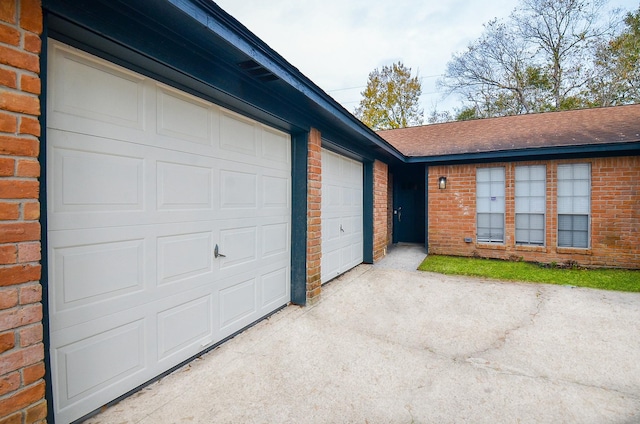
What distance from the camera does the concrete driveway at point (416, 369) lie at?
216 cm

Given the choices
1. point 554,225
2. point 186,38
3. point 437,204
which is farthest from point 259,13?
point 554,225

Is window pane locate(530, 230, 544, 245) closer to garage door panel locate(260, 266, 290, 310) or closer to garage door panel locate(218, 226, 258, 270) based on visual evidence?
garage door panel locate(260, 266, 290, 310)

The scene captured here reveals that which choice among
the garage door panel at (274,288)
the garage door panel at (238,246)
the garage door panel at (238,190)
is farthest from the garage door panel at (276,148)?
the garage door panel at (274,288)

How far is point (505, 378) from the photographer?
2.59 meters

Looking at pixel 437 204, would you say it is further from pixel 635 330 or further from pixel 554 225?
pixel 635 330

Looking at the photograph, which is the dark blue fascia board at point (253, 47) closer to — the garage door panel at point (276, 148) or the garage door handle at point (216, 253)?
the garage door panel at point (276, 148)

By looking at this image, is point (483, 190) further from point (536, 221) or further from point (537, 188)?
point (536, 221)

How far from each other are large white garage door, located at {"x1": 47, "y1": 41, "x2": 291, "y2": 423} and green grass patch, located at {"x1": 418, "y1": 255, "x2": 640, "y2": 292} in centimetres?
487

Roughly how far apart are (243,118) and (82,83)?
61.6 inches

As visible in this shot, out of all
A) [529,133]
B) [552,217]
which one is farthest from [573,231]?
[529,133]

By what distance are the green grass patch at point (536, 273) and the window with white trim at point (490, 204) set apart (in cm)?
67

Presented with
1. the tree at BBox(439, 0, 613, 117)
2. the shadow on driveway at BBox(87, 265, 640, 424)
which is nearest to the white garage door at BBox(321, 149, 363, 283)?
the shadow on driveway at BBox(87, 265, 640, 424)

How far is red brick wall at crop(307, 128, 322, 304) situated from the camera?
416 centimetres

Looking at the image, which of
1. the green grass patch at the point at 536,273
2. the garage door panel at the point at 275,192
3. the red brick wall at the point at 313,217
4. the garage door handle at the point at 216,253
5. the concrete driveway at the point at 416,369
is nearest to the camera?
the concrete driveway at the point at 416,369
